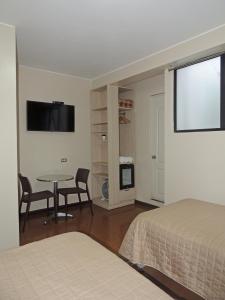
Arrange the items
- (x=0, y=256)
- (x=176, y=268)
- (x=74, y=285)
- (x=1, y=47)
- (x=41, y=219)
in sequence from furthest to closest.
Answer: (x=41, y=219)
(x=1, y=47)
(x=176, y=268)
(x=0, y=256)
(x=74, y=285)

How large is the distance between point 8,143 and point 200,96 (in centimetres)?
247

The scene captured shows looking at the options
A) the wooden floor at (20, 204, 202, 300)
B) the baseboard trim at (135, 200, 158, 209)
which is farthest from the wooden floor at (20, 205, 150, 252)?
the baseboard trim at (135, 200, 158, 209)

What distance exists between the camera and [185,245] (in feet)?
5.45

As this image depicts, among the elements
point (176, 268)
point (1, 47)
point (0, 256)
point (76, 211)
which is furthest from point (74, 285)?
point (76, 211)

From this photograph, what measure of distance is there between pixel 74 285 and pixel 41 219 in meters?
2.95

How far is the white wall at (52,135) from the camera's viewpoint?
3.89 meters

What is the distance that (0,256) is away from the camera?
1.37 metres

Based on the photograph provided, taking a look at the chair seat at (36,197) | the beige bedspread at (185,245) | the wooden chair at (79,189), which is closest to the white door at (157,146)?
the wooden chair at (79,189)

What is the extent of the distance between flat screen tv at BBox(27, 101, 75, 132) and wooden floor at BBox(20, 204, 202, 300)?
1.59 meters

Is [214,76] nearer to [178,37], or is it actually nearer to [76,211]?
[178,37]

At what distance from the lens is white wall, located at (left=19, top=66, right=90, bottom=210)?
153 inches

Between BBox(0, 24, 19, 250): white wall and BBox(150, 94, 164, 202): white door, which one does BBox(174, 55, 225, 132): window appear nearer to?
BBox(150, 94, 164, 202): white door

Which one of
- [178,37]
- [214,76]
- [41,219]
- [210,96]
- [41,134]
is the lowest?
[41,219]

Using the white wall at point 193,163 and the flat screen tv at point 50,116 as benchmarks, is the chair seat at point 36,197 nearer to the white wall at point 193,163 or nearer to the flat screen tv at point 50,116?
the flat screen tv at point 50,116
